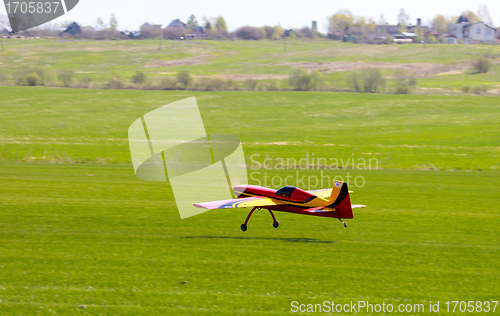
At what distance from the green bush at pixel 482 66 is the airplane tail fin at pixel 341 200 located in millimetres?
90419

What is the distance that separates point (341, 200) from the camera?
1371 cm

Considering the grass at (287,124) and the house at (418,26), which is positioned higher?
the house at (418,26)

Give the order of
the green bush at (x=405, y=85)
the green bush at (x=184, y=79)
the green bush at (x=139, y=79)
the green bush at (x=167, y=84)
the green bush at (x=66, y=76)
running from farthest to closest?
the green bush at (x=139, y=79)
the green bush at (x=66, y=76)
the green bush at (x=184, y=79)
the green bush at (x=167, y=84)
the green bush at (x=405, y=85)

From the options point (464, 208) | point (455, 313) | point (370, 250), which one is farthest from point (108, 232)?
point (464, 208)

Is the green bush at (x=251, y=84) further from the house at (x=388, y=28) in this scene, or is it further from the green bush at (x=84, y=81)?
the house at (x=388, y=28)

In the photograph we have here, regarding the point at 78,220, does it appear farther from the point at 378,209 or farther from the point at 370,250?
the point at 378,209

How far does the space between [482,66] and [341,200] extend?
3590 inches

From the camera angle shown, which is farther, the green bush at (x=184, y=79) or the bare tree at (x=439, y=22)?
the bare tree at (x=439, y=22)

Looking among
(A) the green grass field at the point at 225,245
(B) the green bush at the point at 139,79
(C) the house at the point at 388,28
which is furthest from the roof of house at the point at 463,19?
(A) the green grass field at the point at 225,245

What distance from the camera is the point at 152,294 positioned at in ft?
34.9

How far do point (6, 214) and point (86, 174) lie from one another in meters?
12.2

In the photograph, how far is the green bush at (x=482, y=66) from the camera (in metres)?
93.2

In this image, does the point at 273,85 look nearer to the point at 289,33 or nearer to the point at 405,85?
the point at 405,85

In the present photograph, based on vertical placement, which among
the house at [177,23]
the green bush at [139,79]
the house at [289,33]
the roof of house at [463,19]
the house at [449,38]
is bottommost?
the green bush at [139,79]
